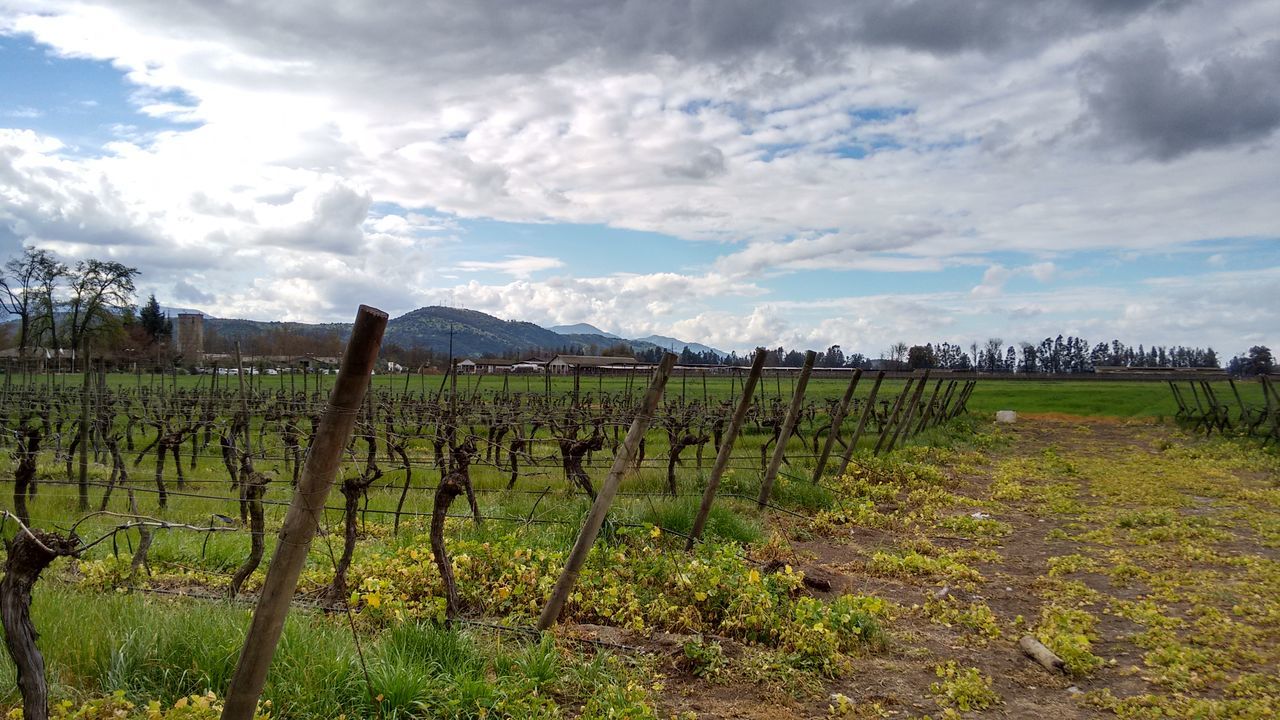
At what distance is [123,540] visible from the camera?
27.5 ft

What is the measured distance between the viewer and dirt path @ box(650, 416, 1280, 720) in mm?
5051

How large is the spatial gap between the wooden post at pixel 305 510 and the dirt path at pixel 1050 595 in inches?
94.9

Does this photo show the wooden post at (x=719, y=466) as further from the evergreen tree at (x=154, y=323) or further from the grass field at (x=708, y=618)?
the evergreen tree at (x=154, y=323)

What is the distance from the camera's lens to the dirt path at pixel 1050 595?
505 centimetres

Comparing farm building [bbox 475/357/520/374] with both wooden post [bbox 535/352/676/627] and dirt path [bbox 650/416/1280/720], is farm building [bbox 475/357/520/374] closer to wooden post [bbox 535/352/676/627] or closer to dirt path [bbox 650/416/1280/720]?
dirt path [bbox 650/416/1280/720]

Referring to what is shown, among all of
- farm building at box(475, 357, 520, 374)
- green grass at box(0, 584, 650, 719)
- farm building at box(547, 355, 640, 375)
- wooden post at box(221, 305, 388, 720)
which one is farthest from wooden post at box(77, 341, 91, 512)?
farm building at box(475, 357, 520, 374)

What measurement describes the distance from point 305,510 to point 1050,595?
7.11m

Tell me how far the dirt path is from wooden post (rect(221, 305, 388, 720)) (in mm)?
2409

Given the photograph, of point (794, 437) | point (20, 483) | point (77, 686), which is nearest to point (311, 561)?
point (77, 686)

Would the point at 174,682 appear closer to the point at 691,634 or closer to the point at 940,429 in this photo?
the point at 691,634

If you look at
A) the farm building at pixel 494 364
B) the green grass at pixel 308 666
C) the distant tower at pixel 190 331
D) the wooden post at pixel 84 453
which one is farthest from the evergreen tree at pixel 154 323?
the green grass at pixel 308 666

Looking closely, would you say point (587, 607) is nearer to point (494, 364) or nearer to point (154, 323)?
point (494, 364)

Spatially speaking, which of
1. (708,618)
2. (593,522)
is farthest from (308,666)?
(708,618)

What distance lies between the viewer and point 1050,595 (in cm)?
754
